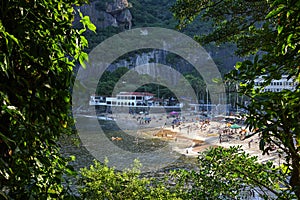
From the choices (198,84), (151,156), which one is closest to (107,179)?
(151,156)

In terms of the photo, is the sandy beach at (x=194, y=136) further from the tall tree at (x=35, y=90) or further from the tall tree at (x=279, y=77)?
the tall tree at (x=35, y=90)

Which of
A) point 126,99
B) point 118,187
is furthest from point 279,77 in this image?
point 126,99

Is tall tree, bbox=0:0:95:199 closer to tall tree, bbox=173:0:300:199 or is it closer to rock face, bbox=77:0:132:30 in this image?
tall tree, bbox=173:0:300:199

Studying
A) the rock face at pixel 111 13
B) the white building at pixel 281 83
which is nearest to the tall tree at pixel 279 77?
the white building at pixel 281 83

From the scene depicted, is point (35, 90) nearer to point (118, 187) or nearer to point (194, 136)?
point (118, 187)

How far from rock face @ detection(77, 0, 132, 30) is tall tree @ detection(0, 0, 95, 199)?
59190 millimetres

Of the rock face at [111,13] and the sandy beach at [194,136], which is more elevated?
the rock face at [111,13]

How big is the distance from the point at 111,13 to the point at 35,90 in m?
61.1

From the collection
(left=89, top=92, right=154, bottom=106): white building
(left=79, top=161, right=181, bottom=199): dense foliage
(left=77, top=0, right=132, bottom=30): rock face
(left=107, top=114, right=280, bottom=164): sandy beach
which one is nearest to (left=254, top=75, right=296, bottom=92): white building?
(left=79, top=161, right=181, bottom=199): dense foliage

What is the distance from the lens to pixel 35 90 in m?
0.72

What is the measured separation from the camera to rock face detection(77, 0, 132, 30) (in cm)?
5700

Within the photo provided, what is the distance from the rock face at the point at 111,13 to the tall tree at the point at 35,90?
194 feet

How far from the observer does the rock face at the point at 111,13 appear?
57.0 meters

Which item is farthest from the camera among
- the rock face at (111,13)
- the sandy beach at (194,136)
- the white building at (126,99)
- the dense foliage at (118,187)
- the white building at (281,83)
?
the rock face at (111,13)
